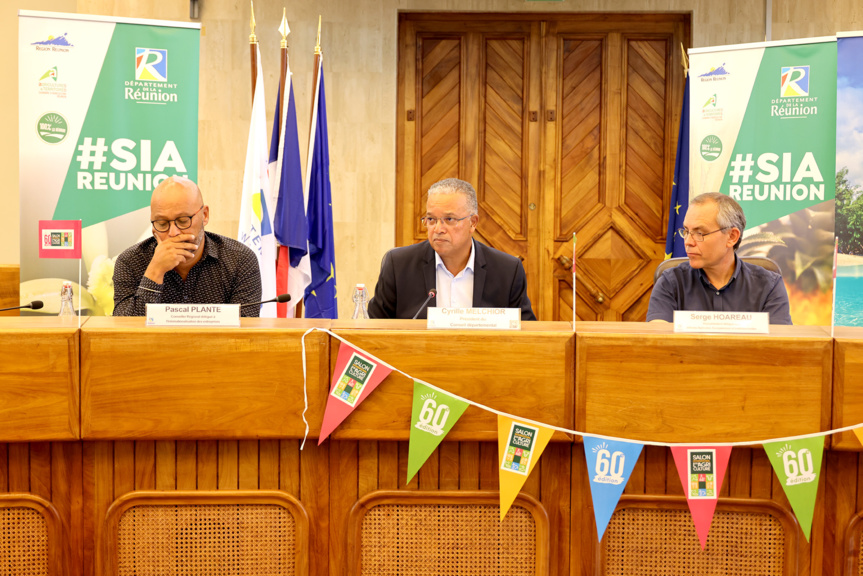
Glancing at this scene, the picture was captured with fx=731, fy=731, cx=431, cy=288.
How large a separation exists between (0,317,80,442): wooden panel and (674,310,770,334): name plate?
1286mm

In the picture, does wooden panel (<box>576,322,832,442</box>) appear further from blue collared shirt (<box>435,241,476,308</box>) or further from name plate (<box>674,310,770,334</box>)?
blue collared shirt (<box>435,241,476,308</box>)

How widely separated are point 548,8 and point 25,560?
4.38m

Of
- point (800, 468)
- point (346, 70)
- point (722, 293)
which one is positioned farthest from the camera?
point (346, 70)

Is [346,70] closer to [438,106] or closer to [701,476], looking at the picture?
[438,106]

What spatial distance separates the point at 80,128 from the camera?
11.1 ft

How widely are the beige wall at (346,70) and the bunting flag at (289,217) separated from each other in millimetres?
958

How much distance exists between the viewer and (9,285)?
356 centimetres

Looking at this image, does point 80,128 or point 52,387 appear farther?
point 80,128

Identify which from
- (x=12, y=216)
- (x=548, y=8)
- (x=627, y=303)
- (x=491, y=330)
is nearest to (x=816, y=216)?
(x=627, y=303)

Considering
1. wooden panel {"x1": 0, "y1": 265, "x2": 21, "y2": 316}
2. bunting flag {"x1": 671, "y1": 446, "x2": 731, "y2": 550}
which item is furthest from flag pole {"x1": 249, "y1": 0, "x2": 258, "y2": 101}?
bunting flag {"x1": 671, "y1": 446, "x2": 731, "y2": 550}

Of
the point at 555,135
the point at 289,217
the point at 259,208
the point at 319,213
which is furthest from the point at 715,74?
the point at 259,208

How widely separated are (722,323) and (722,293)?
990 millimetres

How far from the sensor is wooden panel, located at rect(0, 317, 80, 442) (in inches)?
59.0

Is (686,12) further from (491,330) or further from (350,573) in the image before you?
(350,573)
